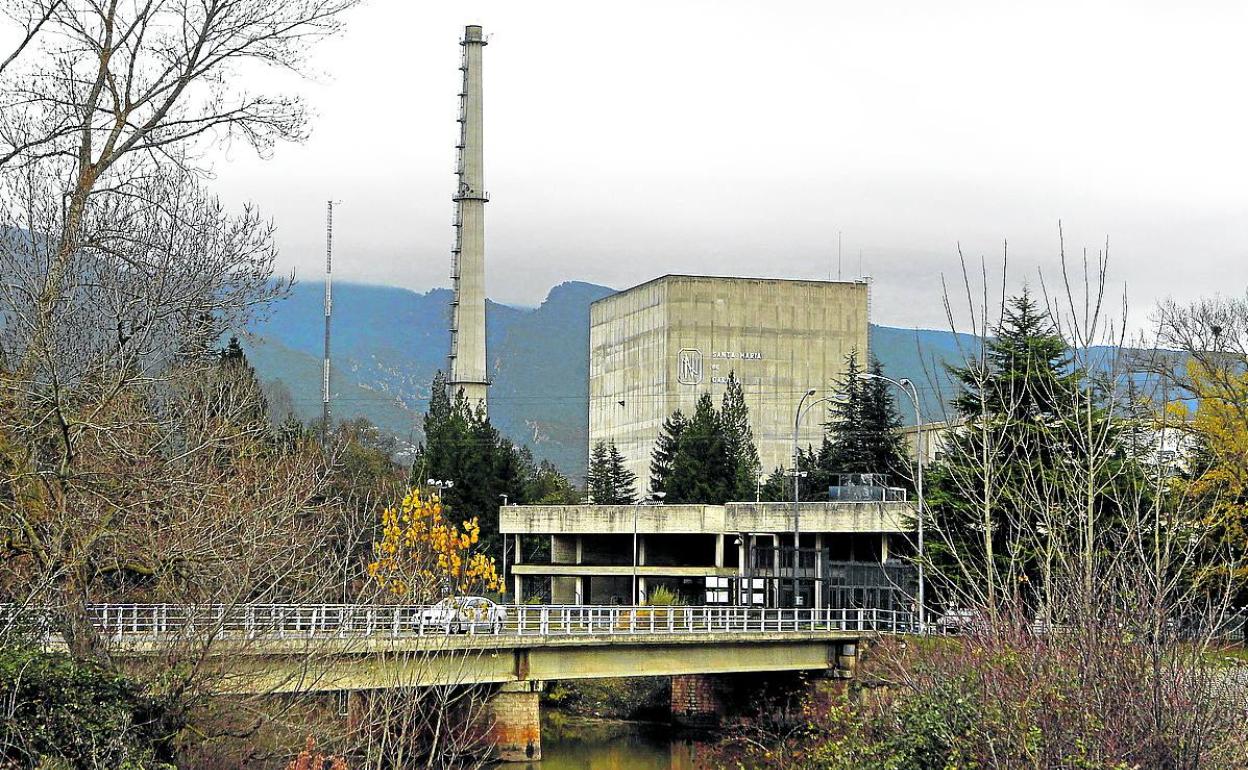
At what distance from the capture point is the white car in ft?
133

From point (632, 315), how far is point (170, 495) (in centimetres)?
10086

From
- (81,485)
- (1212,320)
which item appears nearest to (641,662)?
(1212,320)

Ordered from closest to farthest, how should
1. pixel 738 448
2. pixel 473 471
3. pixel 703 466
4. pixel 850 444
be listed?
1. pixel 473 471
2. pixel 703 466
3. pixel 850 444
4. pixel 738 448

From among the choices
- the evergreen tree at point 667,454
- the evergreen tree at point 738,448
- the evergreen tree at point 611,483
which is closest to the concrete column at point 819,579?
the evergreen tree at point 738,448

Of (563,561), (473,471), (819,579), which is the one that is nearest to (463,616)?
(819,579)

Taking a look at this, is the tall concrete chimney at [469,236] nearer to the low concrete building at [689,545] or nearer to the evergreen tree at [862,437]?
the low concrete building at [689,545]

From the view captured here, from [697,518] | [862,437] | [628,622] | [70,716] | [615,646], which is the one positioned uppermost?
[862,437]

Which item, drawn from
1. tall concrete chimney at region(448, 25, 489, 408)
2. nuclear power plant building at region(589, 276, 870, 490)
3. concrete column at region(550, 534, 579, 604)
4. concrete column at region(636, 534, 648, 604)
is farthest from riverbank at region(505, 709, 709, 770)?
nuclear power plant building at region(589, 276, 870, 490)

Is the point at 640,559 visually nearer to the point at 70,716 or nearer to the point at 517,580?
the point at 517,580

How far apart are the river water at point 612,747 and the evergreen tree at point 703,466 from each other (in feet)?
107

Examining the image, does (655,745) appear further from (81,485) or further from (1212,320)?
(81,485)

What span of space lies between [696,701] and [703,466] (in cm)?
3319

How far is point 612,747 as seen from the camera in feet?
160

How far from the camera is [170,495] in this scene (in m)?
20.3
